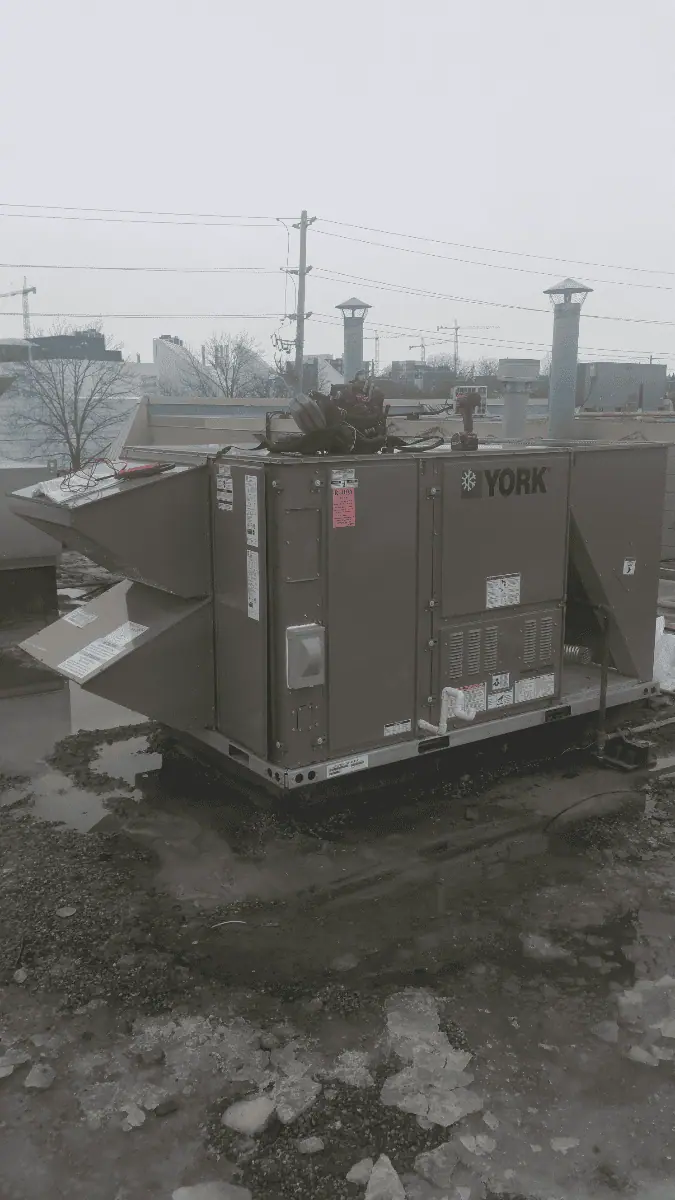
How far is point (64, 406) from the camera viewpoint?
115ft

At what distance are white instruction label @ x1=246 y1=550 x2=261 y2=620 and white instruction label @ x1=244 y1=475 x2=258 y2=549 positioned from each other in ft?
0.26

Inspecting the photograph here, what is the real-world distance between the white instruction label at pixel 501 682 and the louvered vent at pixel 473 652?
0.18 m

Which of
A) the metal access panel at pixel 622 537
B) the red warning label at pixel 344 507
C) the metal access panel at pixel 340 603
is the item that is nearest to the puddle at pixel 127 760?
the metal access panel at pixel 340 603

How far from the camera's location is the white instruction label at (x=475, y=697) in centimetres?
588

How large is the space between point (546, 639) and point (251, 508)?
2.31 m

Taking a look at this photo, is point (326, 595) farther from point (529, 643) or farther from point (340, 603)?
point (529, 643)

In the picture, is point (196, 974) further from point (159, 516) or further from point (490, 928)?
point (159, 516)

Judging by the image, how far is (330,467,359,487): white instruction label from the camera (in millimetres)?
5129

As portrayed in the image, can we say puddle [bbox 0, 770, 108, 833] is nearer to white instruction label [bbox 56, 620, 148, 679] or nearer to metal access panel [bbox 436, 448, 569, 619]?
white instruction label [bbox 56, 620, 148, 679]

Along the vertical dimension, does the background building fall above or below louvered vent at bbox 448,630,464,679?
above

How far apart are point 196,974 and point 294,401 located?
311 cm

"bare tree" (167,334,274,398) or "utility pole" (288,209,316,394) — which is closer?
"utility pole" (288,209,316,394)

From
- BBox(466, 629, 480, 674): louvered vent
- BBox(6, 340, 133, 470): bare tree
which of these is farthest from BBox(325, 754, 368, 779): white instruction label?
BBox(6, 340, 133, 470): bare tree

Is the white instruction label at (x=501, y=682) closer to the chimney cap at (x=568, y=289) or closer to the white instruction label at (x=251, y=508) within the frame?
the white instruction label at (x=251, y=508)
